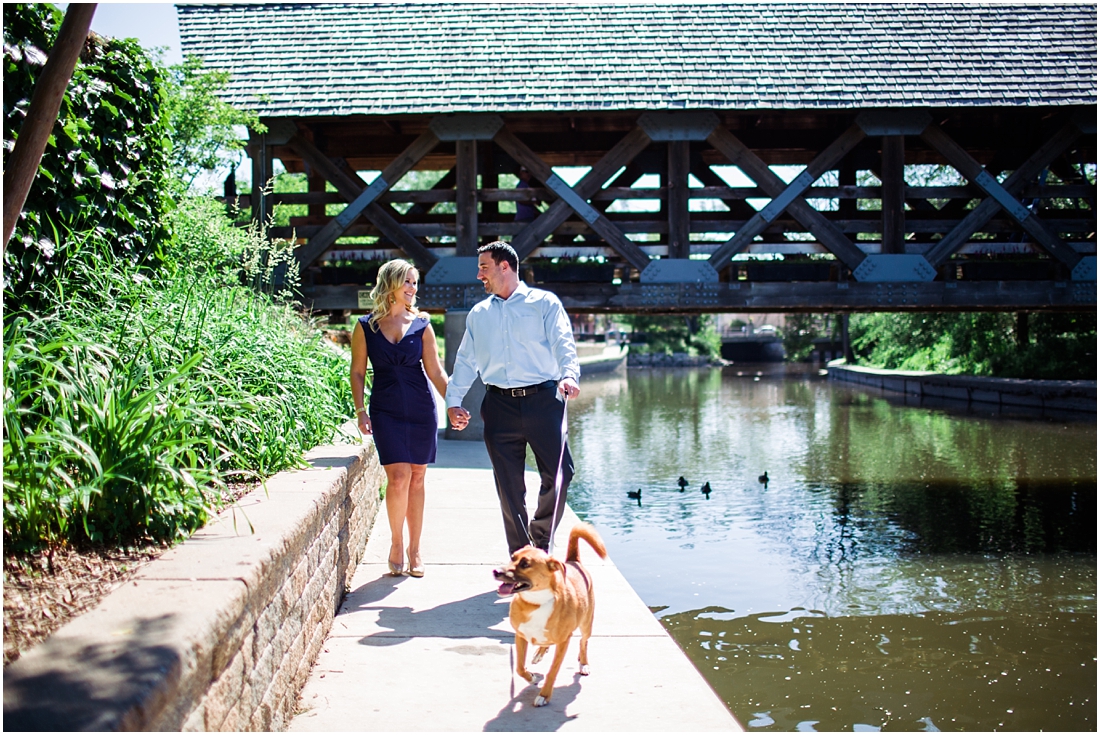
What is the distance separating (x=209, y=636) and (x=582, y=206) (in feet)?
35.7

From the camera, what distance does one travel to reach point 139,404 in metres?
3.32

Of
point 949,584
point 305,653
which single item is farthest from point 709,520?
point 305,653

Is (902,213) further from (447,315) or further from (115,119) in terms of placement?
(115,119)

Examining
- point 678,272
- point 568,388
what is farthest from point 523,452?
point 678,272

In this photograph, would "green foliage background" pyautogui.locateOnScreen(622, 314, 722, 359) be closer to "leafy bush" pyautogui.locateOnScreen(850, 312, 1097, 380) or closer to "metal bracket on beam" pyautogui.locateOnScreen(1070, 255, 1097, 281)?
"leafy bush" pyautogui.locateOnScreen(850, 312, 1097, 380)

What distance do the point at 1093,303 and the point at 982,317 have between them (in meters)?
14.1

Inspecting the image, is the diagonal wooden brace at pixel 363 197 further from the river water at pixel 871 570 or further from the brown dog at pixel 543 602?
the brown dog at pixel 543 602

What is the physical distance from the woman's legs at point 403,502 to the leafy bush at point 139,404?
1.65 ft

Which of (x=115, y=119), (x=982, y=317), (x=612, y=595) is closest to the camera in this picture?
(x=612, y=595)

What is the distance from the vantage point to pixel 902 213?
12.9m

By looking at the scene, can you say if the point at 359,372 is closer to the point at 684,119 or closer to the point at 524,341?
the point at 524,341

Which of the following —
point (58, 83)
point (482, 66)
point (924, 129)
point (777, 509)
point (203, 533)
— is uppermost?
point (482, 66)

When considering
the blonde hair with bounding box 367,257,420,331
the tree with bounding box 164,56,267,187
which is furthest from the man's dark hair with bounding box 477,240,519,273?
→ the tree with bounding box 164,56,267,187

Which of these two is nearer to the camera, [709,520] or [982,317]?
[709,520]
